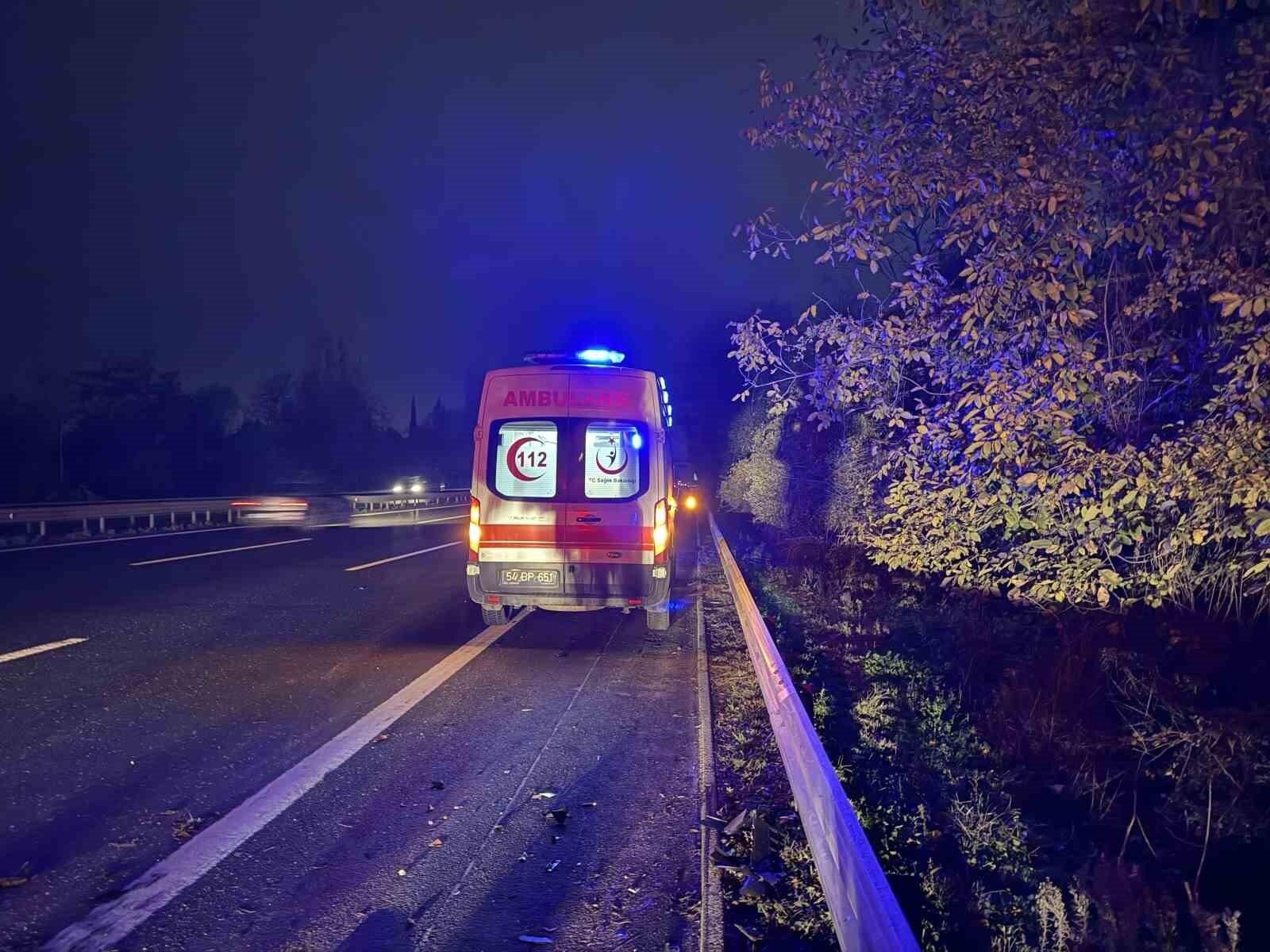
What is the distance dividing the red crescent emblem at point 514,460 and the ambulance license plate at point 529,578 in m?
0.98

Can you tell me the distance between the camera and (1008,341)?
6797 mm

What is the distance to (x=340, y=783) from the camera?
4.58 meters

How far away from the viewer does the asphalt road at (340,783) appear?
10.5 feet

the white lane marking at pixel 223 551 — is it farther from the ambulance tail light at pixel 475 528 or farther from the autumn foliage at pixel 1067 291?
the autumn foliage at pixel 1067 291

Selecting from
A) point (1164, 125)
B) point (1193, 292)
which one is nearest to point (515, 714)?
point (1164, 125)

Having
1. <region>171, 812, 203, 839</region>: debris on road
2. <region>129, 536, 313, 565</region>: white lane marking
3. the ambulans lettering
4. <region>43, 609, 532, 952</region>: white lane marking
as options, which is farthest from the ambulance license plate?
<region>129, 536, 313, 565</region>: white lane marking

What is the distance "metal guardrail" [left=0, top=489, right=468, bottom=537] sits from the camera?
20.4 metres

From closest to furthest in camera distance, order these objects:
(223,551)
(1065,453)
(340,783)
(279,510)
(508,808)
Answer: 1. (508,808)
2. (340,783)
3. (1065,453)
4. (223,551)
5. (279,510)

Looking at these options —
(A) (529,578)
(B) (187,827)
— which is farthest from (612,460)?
(B) (187,827)

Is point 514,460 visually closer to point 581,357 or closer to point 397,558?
point 581,357

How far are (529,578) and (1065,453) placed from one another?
520 cm

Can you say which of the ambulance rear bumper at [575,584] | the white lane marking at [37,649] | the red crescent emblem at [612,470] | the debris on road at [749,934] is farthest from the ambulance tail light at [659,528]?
the white lane marking at [37,649]

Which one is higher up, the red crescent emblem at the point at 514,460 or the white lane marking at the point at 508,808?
the red crescent emblem at the point at 514,460

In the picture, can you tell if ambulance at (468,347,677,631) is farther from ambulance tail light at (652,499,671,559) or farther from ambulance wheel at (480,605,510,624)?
ambulance wheel at (480,605,510,624)
